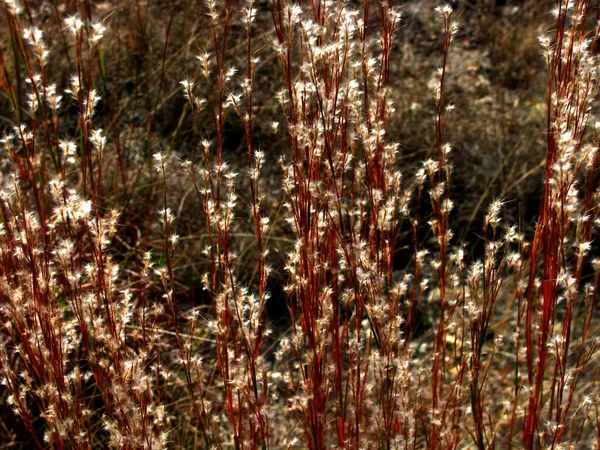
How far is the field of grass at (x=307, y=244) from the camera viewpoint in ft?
4.68

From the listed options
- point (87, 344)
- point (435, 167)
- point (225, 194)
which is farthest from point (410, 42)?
point (87, 344)

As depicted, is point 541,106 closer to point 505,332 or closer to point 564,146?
point 505,332

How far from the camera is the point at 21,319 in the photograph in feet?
4.72

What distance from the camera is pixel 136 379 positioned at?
4.50 ft

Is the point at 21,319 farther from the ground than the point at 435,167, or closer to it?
closer to it

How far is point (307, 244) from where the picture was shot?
4.76 ft

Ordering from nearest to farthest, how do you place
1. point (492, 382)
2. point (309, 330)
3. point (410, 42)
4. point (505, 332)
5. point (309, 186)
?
point (309, 186)
point (309, 330)
point (492, 382)
point (505, 332)
point (410, 42)

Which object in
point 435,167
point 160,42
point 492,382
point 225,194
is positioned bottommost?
point 492,382

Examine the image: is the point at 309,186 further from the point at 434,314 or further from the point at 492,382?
the point at 434,314

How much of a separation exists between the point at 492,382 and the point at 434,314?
54 centimetres

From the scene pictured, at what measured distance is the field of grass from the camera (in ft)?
4.68

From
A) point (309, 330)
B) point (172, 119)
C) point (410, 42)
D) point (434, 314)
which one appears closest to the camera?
point (309, 330)

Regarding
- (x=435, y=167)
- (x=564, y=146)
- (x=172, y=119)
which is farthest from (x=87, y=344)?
(x=172, y=119)

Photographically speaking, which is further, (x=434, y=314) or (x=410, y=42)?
(x=410, y=42)
